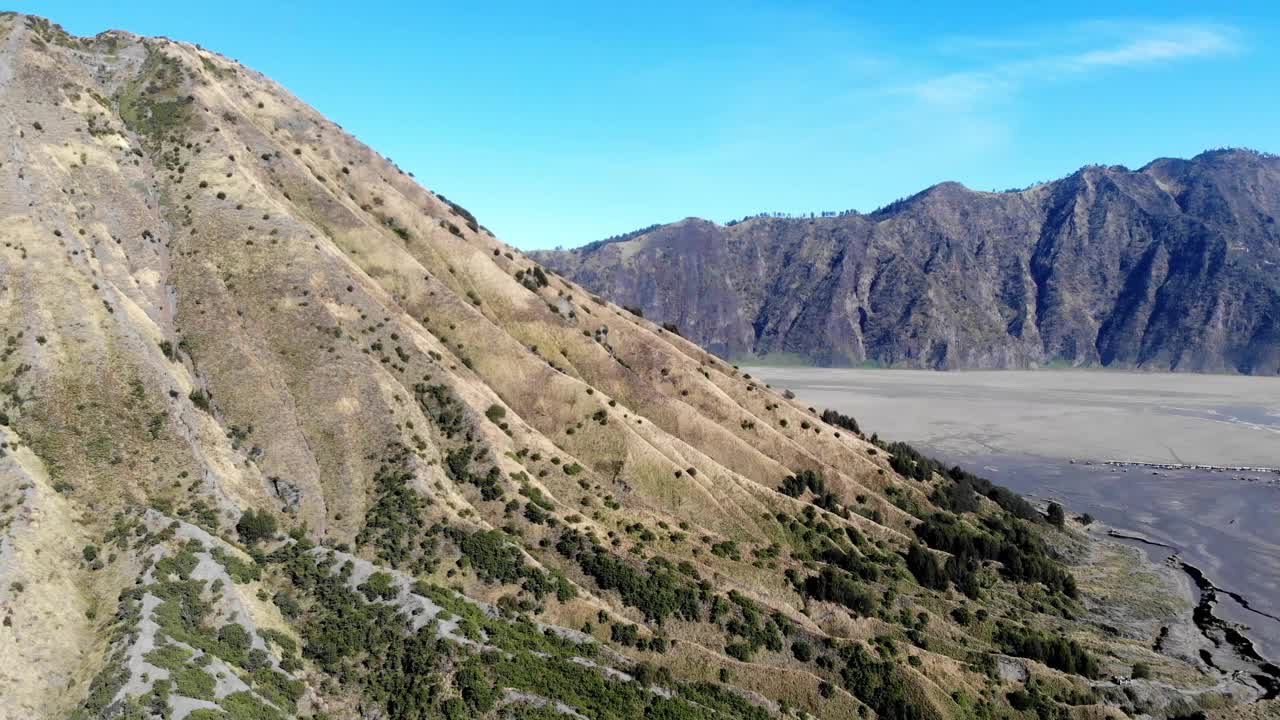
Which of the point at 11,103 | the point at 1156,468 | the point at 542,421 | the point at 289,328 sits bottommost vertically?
the point at 1156,468

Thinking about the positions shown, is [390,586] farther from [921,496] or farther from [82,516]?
[921,496]

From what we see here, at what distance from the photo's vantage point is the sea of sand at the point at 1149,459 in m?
82.8

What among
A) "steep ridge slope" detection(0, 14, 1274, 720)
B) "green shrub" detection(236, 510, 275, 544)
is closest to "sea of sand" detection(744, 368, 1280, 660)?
"steep ridge slope" detection(0, 14, 1274, 720)

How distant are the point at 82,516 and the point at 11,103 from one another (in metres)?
48.4

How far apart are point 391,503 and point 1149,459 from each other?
120m

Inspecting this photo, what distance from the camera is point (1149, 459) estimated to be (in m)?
126

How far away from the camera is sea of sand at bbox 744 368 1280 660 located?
82.8 m

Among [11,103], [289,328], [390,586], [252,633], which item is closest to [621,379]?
[289,328]

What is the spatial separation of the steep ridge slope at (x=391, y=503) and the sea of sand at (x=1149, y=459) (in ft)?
A: 39.3

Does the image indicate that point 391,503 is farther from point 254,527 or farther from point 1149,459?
point 1149,459

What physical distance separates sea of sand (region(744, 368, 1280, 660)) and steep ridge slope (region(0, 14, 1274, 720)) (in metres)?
12.0

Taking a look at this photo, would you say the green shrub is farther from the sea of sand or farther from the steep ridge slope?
the sea of sand

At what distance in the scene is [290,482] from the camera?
2237 inches

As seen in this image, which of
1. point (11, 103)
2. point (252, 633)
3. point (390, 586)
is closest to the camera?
point (252, 633)
